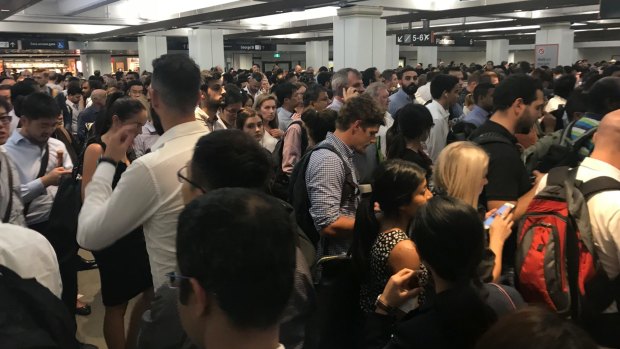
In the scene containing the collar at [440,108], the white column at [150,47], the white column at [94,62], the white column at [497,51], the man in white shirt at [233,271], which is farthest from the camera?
the white column at [497,51]

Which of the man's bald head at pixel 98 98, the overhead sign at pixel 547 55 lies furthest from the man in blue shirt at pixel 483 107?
the overhead sign at pixel 547 55

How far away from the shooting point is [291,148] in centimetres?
439

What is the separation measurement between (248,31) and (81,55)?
36.1ft

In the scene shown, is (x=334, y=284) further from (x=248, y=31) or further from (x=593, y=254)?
(x=248, y=31)

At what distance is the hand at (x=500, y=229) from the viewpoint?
2.31m

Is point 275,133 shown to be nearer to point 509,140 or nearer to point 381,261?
point 509,140

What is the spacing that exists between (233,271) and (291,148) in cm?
341

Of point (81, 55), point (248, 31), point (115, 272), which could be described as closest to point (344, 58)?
point (248, 31)

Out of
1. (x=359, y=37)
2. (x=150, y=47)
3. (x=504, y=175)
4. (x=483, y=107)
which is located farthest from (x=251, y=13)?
(x=504, y=175)

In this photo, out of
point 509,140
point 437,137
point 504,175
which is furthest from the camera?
point 437,137

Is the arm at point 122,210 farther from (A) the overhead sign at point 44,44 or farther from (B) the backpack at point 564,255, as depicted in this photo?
(A) the overhead sign at point 44,44

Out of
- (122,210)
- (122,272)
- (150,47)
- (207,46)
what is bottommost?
(122,272)

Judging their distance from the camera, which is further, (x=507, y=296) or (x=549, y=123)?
(x=549, y=123)

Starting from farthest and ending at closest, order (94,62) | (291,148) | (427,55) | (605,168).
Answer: (94,62) → (427,55) → (291,148) → (605,168)
